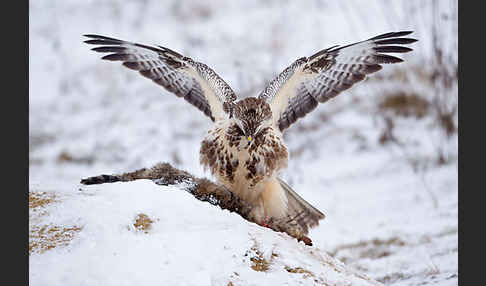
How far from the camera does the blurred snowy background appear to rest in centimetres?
516

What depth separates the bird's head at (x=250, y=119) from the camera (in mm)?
3713

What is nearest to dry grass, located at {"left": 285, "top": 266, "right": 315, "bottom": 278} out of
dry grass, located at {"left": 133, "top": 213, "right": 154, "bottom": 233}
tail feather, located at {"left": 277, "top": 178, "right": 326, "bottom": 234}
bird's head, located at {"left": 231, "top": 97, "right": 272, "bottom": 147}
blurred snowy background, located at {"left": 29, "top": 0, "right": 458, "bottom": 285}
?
dry grass, located at {"left": 133, "top": 213, "right": 154, "bottom": 233}

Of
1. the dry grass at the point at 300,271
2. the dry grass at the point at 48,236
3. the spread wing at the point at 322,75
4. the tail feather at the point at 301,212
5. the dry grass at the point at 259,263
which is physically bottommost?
the dry grass at the point at 300,271

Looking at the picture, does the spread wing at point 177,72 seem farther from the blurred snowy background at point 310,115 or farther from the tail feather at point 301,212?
the blurred snowy background at point 310,115

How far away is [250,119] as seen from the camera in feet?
12.2

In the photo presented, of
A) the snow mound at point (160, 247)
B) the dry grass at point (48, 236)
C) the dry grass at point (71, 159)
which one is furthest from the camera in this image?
the dry grass at point (71, 159)

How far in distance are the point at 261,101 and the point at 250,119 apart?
239mm

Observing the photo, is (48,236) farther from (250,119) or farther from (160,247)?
(250,119)

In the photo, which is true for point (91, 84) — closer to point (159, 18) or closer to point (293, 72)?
point (159, 18)

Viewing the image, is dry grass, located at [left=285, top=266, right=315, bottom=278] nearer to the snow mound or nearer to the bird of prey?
the snow mound

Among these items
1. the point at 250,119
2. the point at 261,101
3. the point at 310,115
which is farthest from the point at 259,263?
the point at 310,115

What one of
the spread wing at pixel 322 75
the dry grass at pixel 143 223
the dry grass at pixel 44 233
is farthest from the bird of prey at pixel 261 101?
the dry grass at pixel 44 233

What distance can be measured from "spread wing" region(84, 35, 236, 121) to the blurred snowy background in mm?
1189

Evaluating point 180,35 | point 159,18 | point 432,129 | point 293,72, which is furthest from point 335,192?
point 159,18
